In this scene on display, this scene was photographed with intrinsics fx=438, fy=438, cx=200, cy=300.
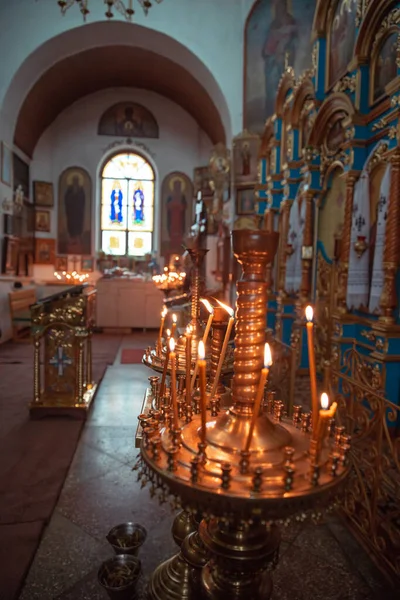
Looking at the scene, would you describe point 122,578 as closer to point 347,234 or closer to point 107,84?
point 347,234

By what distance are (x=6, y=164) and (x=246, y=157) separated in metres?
5.83

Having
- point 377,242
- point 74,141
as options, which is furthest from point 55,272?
point 377,242

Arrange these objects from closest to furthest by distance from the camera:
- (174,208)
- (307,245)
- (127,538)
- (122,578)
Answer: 1. (122,578)
2. (127,538)
3. (307,245)
4. (174,208)

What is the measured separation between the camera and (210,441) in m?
1.22

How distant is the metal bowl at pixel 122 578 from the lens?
211cm

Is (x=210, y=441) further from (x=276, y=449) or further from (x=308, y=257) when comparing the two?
(x=308, y=257)

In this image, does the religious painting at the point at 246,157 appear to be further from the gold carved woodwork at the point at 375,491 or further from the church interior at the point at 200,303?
the gold carved woodwork at the point at 375,491

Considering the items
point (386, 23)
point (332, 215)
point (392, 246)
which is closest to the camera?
point (392, 246)

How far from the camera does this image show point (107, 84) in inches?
555

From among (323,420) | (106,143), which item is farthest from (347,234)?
(106,143)

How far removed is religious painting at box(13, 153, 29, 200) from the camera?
1177 cm

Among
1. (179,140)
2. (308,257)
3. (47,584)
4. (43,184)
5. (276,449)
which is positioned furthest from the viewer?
(179,140)

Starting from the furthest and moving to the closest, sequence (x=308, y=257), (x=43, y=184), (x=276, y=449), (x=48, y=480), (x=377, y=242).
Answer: (x=43, y=184) → (x=308, y=257) → (x=377, y=242) → (x=48, y=480) → (x=276, y=449)

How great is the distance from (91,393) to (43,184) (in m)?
10.2
